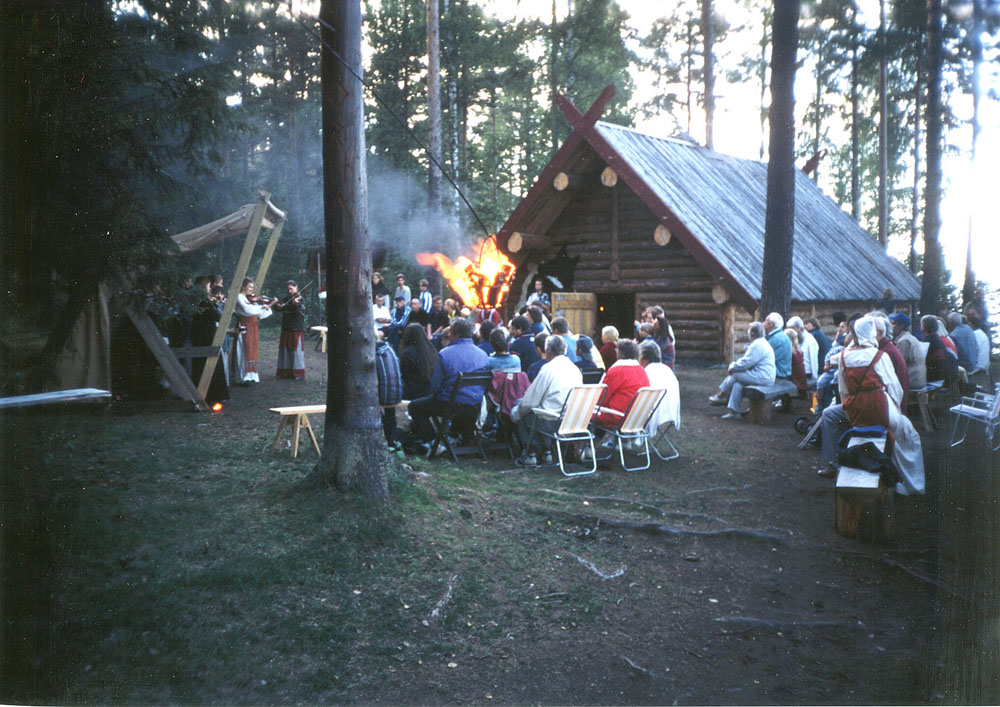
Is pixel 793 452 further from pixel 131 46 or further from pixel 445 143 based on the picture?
pixel 445 143

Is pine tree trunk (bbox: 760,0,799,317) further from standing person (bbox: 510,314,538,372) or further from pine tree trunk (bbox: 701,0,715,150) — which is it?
pine tree trunk (bbox: 701,0,715,150)

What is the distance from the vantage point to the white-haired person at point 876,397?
7.45 meters

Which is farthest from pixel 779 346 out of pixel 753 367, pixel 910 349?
pixel 910 349

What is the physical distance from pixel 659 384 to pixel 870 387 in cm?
317

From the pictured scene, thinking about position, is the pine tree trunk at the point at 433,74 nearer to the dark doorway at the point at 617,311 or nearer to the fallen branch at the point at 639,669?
the dark doorway at the point at 617,311

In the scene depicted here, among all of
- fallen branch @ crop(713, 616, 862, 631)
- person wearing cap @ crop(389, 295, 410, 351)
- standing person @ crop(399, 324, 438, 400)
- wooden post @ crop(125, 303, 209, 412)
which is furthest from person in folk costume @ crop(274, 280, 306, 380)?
fallen branch @ crop(713, 616, 862, 631)

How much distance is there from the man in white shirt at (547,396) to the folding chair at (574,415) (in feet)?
0.21

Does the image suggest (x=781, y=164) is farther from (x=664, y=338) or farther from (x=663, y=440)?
(x=663, y=440)

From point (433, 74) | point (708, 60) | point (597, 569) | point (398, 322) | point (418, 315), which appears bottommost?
point (597, 569)

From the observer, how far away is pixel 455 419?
31.8ft

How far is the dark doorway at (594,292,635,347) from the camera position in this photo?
76.2ft

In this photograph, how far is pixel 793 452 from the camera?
10.5m

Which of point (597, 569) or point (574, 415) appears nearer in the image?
point (597, 569)

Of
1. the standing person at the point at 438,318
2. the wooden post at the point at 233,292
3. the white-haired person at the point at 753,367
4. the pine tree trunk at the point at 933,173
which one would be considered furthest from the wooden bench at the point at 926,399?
the wooden post at the point at 233,292
